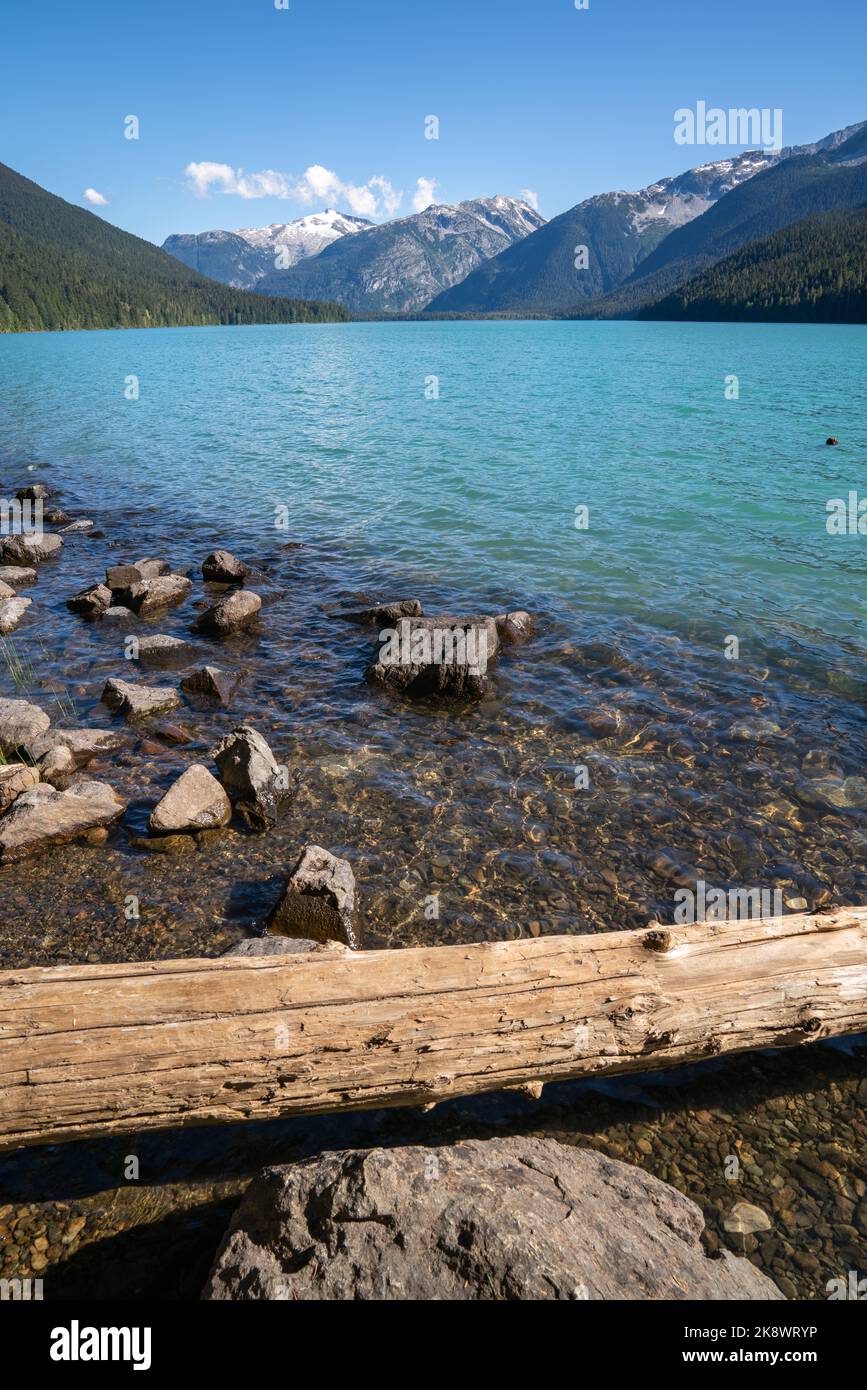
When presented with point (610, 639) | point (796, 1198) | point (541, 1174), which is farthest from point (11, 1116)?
point (610, 639)

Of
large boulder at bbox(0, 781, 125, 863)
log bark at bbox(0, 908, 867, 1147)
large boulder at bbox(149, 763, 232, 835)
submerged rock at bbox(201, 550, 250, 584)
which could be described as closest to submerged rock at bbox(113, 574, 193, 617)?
submerged rock at bbox(201, 550, 250, 584)

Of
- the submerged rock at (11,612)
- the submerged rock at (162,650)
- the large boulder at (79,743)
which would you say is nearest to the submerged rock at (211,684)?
the submerged rock at (162,650)

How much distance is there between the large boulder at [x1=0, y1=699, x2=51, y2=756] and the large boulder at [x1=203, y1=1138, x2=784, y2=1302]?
8.77 metres

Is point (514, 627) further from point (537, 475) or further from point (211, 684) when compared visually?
point (537, 475)

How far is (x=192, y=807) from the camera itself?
9.51 m

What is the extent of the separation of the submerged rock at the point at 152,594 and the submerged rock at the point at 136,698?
4.81 meters

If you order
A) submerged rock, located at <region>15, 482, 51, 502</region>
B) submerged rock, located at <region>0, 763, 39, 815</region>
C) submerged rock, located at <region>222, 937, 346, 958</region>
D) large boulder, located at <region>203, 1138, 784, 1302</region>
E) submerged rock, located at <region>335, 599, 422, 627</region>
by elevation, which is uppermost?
submerged rock, located at <region>15, 482, 51, 502</region>

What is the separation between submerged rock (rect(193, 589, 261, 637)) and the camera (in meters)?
16.3

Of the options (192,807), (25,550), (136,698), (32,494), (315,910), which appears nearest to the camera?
(315,910)

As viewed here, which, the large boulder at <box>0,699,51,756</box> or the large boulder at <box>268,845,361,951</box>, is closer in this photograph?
the large boulder at <box>268,845,361,951</box>

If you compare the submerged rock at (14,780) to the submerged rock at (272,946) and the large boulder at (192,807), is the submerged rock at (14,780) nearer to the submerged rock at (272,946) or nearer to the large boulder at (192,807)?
the large boulder at (192,807)

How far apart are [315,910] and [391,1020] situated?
2.86 metres

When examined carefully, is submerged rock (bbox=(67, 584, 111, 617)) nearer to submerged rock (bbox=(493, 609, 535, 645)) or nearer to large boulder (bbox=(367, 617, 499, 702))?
large boulder (bbox=(367, 617, 499, 702))

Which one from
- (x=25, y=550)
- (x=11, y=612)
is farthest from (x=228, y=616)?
(x=25, y=550)
